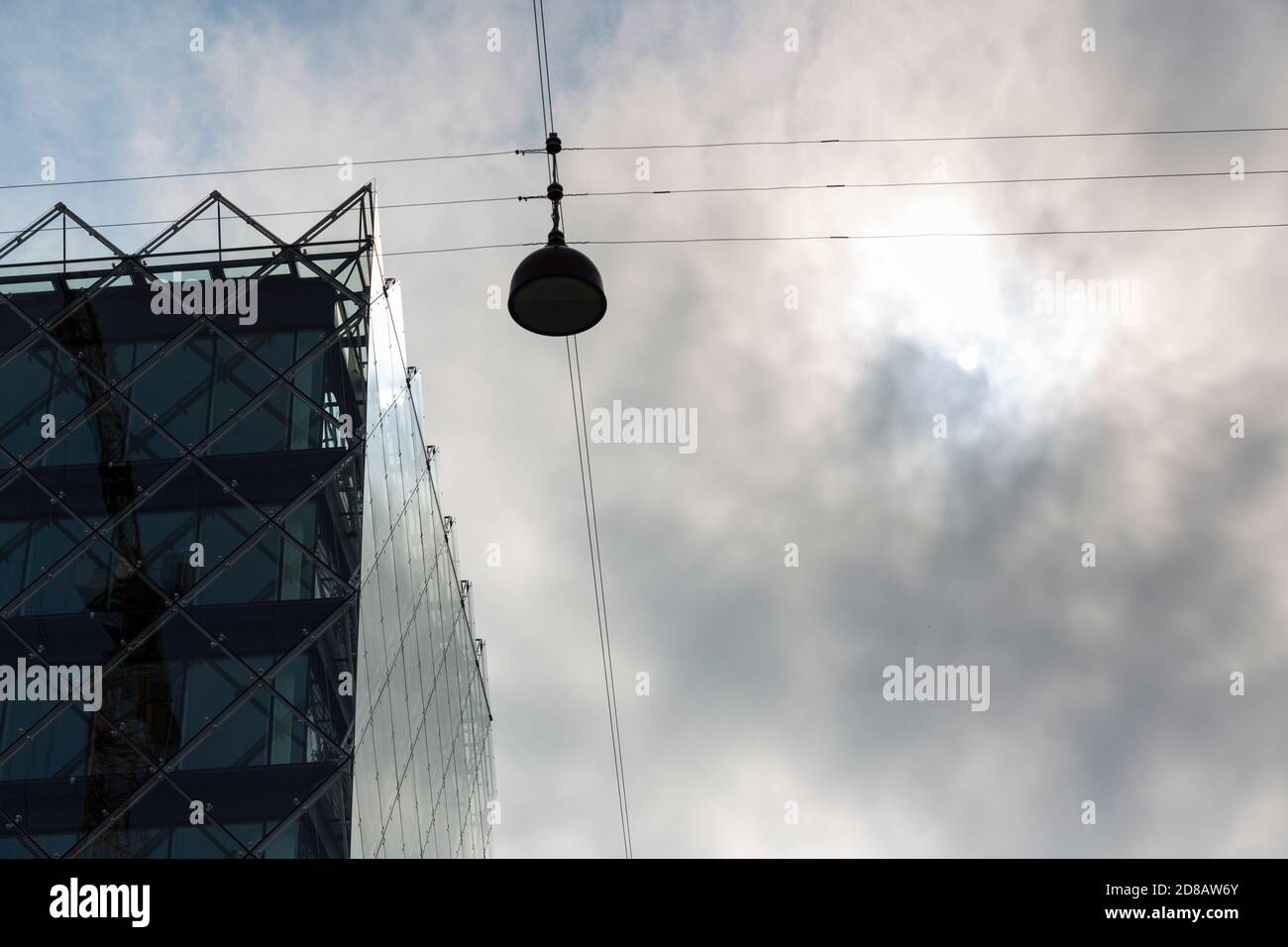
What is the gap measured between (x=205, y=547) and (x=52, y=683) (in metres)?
3.55

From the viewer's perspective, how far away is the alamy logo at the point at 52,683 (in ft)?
79.7

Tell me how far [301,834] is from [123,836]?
10.1ft

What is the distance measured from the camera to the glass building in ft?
75.6

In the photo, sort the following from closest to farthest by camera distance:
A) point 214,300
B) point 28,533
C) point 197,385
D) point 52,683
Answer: point 52,683, point 28,533, point 197,385, point 214,300

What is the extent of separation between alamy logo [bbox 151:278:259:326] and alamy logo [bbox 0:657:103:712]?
756 centimetres

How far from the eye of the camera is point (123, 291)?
28453mm

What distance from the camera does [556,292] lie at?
44.8 feet

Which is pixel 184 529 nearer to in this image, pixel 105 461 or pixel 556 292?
pixel 105 461

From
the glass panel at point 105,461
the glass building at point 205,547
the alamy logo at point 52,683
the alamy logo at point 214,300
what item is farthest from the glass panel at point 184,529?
the alamy logo at point 214,300

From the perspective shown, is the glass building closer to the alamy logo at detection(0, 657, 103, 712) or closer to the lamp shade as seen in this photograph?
the alamy logo at detection(0, 657, 103, 712)
